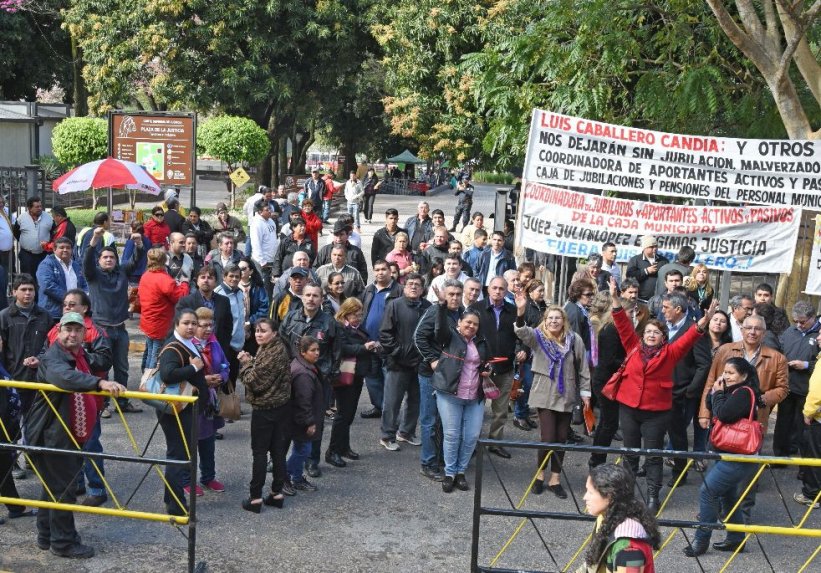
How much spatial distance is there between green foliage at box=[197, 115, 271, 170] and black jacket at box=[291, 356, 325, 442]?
819 inches

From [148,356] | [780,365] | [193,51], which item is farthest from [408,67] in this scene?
[780,365]

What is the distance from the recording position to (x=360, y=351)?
857 cm

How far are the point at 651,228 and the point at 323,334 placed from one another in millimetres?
4930

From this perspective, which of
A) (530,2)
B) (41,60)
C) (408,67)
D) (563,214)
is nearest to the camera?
(563,214)

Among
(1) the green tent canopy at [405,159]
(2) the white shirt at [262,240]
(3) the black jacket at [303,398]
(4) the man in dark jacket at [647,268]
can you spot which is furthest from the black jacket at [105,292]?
(1) the green tent canopy at [405,159]

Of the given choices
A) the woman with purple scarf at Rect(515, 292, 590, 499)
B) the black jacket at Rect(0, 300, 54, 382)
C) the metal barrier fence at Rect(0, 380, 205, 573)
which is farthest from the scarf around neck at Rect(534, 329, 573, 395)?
the black jacket at Rect(0, 300, 54, 382)

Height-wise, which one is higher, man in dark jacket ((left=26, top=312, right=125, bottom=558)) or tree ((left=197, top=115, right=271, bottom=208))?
tree ((left=197, top=115, right=271, bottom=208))

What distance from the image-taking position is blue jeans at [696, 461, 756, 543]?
6734mm

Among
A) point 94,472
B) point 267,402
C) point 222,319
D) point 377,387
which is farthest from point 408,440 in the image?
point 94,472

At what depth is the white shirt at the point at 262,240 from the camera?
14.1 metres

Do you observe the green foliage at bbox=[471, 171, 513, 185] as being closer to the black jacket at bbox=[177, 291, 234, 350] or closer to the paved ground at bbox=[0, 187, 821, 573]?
the black jacket at bbox=[177, 291, 234, 350]

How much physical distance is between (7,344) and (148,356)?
6.96 ft

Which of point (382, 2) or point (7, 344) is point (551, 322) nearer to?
point (7, 344)

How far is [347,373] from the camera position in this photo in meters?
8.48
